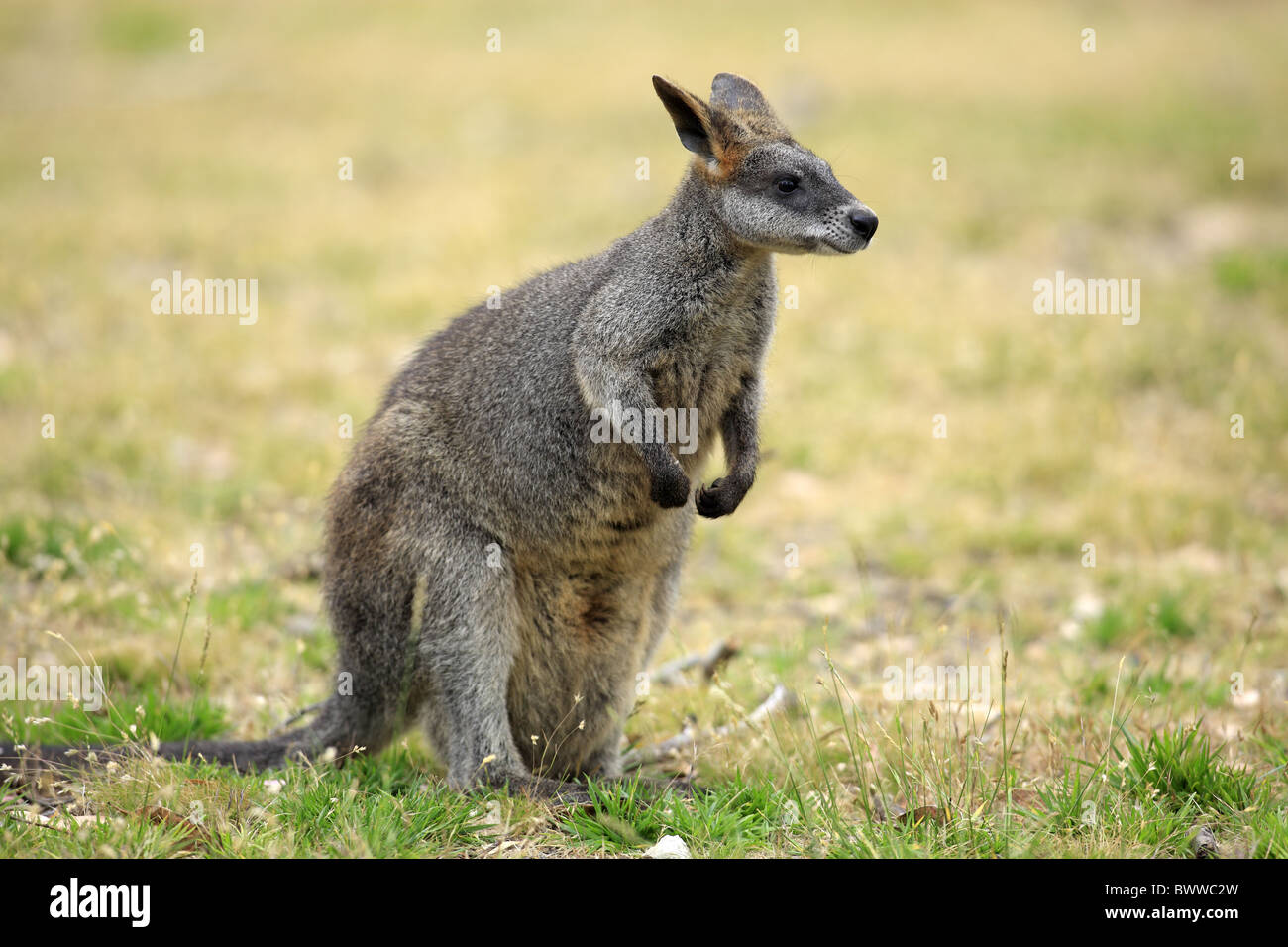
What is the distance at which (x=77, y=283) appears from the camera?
10.6m

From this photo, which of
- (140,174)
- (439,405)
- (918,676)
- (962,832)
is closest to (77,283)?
(140,174)

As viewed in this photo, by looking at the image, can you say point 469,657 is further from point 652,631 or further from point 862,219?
point 862,219

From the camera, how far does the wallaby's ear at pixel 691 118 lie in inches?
170

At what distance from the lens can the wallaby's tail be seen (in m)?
4.07

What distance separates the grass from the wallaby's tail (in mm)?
142

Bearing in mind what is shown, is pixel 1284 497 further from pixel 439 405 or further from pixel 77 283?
pixel 77 283

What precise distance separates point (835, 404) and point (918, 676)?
12.2ft

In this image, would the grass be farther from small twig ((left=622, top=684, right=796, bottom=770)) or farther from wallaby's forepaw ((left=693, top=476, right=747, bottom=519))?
wallaby's forepaw ((left=693, top=476, right=747, bottom=519))


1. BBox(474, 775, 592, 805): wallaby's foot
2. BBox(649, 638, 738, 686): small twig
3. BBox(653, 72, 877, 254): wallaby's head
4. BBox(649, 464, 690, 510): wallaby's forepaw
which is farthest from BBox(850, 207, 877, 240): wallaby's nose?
BBox(474, 775, 592, 805): wallaby's foot

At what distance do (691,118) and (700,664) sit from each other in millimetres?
2336

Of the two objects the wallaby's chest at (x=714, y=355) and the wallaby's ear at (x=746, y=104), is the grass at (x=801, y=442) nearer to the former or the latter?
the wallaby's chest at (x=714, y=355)

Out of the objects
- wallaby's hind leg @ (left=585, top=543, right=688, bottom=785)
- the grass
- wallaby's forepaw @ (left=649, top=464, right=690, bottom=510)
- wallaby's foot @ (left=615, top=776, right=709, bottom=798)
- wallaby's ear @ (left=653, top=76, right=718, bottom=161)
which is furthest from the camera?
wallaby's hind leg @ (left=585, top=543, right=688, bottom=785)

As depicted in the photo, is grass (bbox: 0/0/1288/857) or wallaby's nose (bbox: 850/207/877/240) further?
wallaby's nose (bbox: 850/207/877/240)

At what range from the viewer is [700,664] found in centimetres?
534
